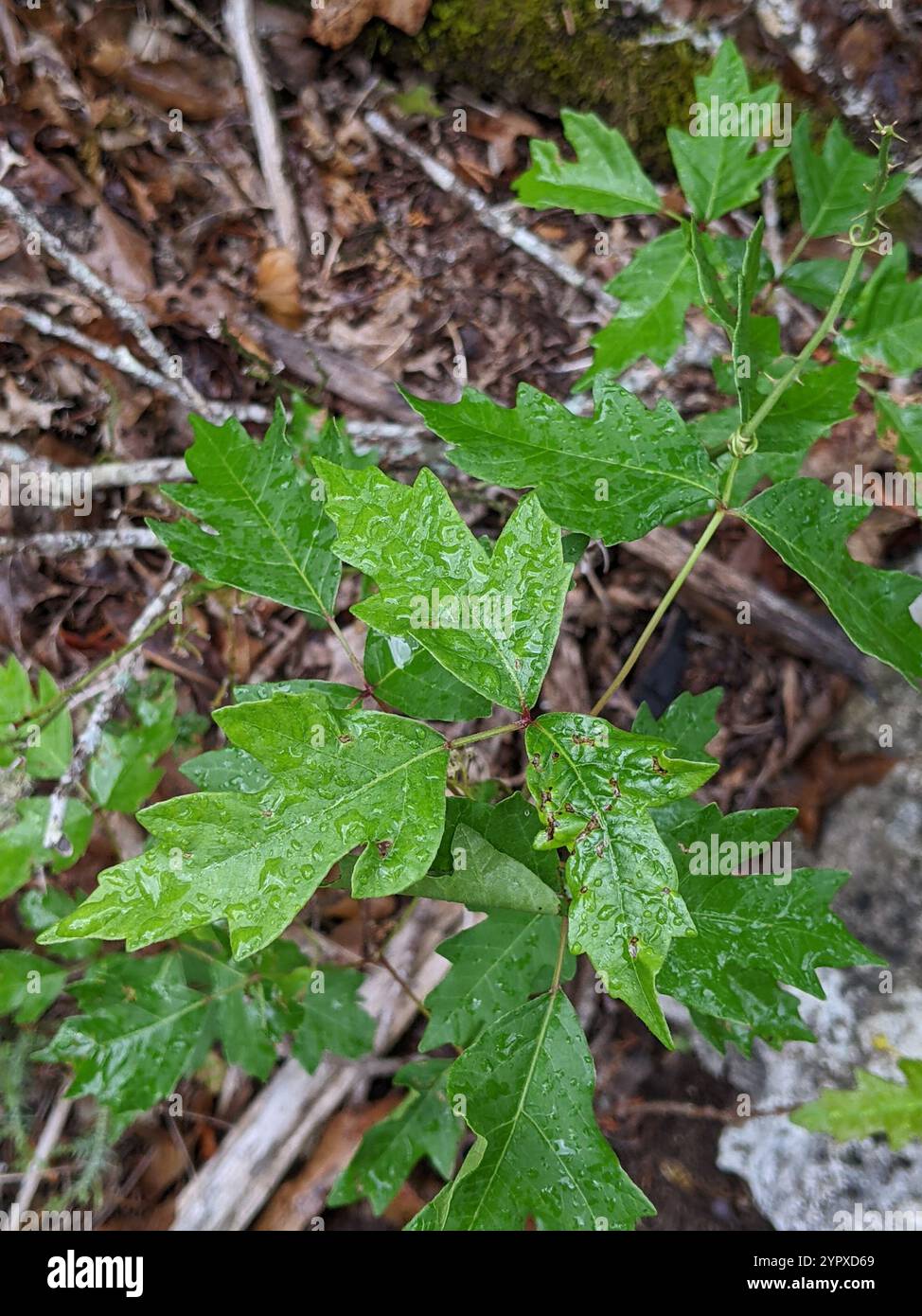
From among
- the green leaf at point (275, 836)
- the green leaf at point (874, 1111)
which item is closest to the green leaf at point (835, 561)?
the green leaf at point (275, 836)

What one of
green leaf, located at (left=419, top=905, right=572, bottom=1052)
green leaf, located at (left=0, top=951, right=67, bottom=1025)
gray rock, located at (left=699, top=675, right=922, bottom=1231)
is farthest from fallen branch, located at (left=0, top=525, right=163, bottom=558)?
gray rock, located at (left=699, top=675, right=922, bottom=1231)

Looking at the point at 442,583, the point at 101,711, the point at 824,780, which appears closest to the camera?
the point at 442,583

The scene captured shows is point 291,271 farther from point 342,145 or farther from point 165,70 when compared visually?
point 165,70

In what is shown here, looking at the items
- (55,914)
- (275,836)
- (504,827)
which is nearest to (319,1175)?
(55,914)

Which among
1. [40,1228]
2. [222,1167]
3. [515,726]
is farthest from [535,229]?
[40,1228]

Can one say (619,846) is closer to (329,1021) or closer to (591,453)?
(591,453)

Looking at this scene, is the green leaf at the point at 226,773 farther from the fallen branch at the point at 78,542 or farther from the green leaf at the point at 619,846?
the fallen branch at the point at 78,542
